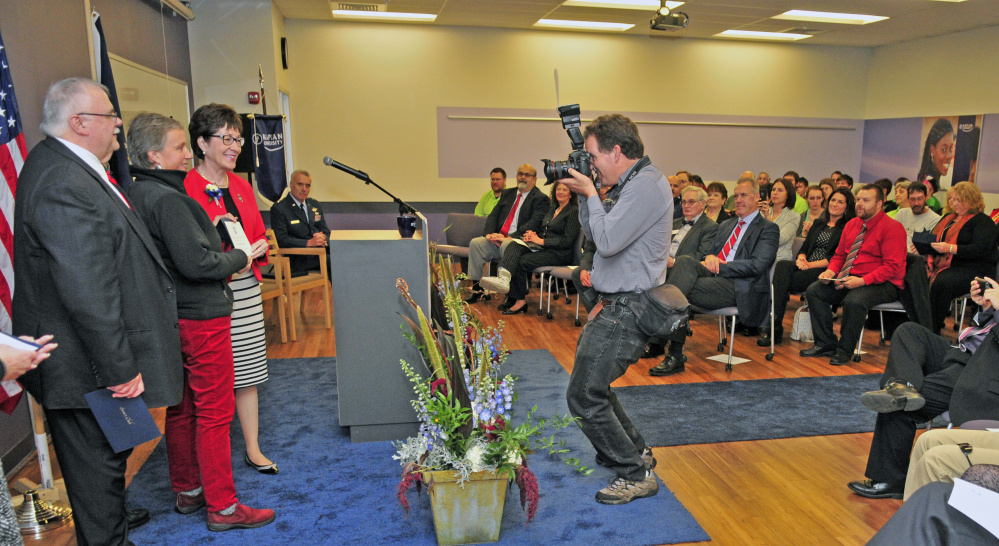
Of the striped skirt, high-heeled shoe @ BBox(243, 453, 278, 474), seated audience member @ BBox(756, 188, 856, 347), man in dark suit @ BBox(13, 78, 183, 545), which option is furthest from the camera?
seated audience member @ BBox(756, 188, 856, 347)

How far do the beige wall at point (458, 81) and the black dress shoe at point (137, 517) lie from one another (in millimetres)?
6463

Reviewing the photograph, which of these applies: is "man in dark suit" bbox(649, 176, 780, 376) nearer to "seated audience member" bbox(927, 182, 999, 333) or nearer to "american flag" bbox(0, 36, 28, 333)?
"seated audience member" bbox(927, 182, 999, 333)

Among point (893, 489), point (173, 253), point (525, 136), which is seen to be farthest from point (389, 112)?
point (893, 489)

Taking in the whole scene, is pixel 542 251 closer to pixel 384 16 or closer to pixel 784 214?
pixel 784 214

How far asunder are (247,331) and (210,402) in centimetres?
42

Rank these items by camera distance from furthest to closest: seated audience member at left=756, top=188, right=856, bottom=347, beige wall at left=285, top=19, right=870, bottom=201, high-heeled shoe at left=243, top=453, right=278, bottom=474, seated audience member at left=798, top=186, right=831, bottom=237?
beige wall at left=285, top=19, right=870, bottom=201
seated audience member at left=798, top=186, right=831, bottom=237
seated audience member at left=756, top=188, right=856, bottom=347
high-heeled shoe at left=243, top=453, right=278, bottom=474

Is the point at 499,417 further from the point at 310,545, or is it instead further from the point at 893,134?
the point at 893,134

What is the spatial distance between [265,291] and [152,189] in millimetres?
2906

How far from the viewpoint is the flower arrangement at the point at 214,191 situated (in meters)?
2.43

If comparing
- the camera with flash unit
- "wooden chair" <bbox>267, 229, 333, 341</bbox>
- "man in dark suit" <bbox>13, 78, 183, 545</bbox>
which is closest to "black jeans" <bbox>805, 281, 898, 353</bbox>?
the camera with flash unit

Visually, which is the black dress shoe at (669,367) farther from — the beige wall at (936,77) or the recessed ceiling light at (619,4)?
the beige wall at (936,77)

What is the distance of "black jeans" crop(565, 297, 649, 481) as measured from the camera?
8.30 ft

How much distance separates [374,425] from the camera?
3238 mm

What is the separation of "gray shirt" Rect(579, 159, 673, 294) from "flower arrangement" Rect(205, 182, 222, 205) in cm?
146
